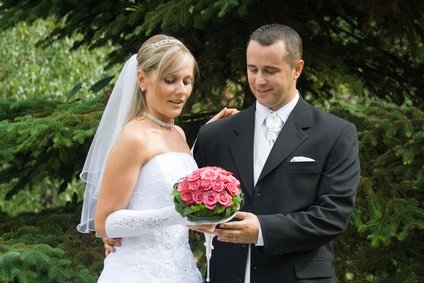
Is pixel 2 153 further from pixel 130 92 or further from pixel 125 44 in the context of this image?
pixel 130 92

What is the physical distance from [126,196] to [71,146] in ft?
7.03

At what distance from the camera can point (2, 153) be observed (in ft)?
20.3

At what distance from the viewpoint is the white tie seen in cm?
443

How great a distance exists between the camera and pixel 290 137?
436 centimetres

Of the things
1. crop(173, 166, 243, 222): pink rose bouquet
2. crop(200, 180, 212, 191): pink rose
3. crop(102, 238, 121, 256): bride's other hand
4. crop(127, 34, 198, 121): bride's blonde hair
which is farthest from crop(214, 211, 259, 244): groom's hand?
crop(127, 34, 198, 121): bride's blonde hair

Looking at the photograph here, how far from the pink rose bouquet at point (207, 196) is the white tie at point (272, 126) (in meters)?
0.55

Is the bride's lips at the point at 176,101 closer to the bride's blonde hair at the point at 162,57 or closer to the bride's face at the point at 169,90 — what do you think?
the bride's face at the point at 169,90

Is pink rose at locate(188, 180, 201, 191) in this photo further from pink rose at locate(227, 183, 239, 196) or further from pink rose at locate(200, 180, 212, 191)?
pink rose at locate(227, 183, 239, 196)

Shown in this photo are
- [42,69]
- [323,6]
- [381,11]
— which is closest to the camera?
[381,11]

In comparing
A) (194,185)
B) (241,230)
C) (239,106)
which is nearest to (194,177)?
(194,185)

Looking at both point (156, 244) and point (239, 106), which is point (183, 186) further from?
point (239, 106)

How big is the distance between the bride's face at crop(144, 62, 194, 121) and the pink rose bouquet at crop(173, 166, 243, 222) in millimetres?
583

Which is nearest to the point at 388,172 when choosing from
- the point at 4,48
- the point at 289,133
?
the point at 289,133

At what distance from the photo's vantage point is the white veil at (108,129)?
461 cm
